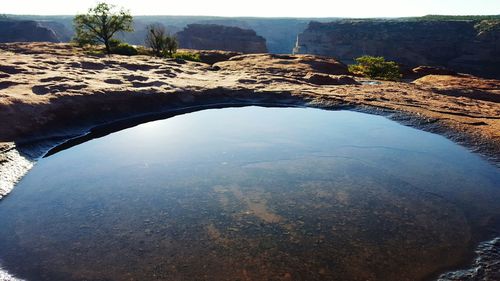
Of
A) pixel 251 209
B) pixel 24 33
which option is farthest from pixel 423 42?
pixel 24 33

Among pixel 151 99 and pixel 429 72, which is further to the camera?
pixel 429 72

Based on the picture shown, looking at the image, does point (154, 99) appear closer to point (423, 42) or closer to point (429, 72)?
point (429, 72)

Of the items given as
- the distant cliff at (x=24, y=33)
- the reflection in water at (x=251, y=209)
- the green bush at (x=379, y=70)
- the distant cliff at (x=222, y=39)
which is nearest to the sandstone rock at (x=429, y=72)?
the green bush at (x=379, y=70)

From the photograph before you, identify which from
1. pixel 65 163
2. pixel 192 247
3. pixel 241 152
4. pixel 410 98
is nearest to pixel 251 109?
Answer: pixel 241 152

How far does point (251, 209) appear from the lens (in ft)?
26.8

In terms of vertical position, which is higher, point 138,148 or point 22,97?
point 22,97

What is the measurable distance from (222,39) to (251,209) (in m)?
98.7

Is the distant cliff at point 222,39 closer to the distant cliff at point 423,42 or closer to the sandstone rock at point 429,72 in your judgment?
the distant cliff at point 423,42

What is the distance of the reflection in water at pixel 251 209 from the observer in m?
6.36

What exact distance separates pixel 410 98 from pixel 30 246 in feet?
52.4

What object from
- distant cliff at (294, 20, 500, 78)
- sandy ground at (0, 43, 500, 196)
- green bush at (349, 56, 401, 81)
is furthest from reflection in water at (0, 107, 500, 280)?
distant cliff at (294, 20, 500, 78)

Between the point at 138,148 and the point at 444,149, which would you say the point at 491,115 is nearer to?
the point at 444,149

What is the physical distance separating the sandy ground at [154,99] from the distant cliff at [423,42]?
62746 millimetres

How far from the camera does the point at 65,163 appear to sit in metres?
10.7
